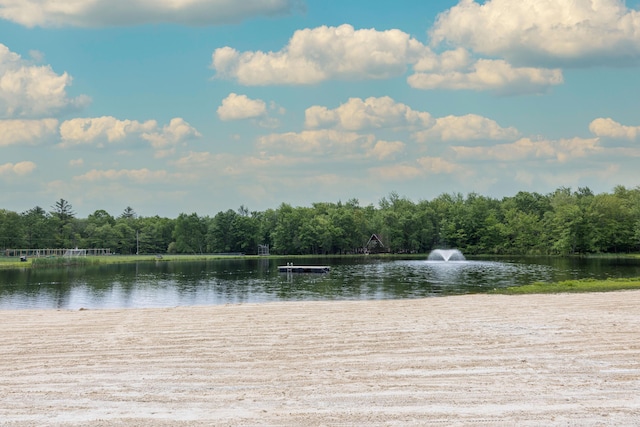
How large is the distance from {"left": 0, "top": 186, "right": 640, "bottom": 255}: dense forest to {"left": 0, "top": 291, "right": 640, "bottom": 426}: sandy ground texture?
95.7m

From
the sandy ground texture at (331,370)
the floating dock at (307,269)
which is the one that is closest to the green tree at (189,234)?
the floating dock at (307,269)

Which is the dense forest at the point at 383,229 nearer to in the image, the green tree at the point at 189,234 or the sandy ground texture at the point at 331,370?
the green tree at the point at 189,234

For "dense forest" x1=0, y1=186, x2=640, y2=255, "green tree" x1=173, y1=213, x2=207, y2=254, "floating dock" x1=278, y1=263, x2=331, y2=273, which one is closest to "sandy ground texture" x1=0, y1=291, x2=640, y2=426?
"floating dock" x1=278, y1=263, x2=331, y2=273

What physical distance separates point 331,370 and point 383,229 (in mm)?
126764

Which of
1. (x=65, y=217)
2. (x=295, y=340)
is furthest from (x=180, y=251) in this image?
(x=295, y=340)

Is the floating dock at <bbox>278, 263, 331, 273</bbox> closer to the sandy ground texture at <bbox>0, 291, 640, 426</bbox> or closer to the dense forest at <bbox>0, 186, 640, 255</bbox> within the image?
the sandy ground texture at <bbox>0, 291, 640, 426</bbox>

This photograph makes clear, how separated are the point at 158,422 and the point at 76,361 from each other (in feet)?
17.5

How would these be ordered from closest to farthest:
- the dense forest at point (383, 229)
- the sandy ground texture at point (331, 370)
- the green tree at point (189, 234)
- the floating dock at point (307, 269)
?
the sandy ground texture at point (331, 370)
the floating dock at point (307, 269)
the dense forest at point (383, 229)
the green tree at point (189, 234)

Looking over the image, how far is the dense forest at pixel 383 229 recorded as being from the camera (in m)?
106

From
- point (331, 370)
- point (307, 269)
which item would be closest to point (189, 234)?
point (307, 269)

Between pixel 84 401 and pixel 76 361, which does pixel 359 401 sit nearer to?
pixel 84 401

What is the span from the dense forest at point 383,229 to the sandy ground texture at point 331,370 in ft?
314

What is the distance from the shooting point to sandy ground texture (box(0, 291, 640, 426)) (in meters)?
9.33

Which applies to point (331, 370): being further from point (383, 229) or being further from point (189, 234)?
point (189, 234)
